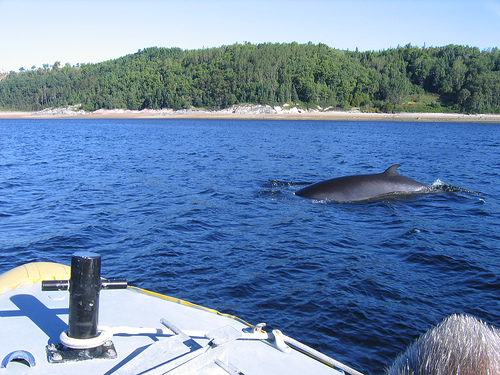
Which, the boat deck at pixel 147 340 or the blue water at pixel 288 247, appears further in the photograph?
the blue water at pixel 288 247

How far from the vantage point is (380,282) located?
9258 mm

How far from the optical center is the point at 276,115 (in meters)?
156

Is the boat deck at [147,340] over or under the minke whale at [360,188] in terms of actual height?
over

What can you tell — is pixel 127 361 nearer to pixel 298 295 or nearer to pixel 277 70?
pixel 298 295

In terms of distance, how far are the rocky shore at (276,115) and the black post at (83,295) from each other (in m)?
145

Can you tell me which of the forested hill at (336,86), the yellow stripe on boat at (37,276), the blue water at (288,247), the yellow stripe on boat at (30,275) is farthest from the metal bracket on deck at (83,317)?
the forested hill at (336,86)

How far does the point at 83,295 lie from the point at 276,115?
15484cm

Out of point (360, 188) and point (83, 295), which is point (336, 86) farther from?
point (83, 295)

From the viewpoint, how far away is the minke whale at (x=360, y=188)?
16.1 m

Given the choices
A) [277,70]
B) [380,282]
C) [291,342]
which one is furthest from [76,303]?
[277,70]

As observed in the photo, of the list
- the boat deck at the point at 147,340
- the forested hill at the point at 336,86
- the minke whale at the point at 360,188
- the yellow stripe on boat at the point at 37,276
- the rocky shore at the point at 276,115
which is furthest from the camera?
the forested hill at the point at 336,86

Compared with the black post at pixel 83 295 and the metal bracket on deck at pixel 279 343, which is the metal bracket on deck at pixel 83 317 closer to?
the black post at pixel 83 295

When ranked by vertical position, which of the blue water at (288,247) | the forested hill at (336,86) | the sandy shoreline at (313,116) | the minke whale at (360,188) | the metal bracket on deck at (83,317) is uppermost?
the forested hill at (336,86)

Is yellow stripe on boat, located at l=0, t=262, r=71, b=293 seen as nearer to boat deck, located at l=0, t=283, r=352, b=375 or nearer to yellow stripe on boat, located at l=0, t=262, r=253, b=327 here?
yellow stripe on boat, located at l=0, t=262, r=253, b=327
